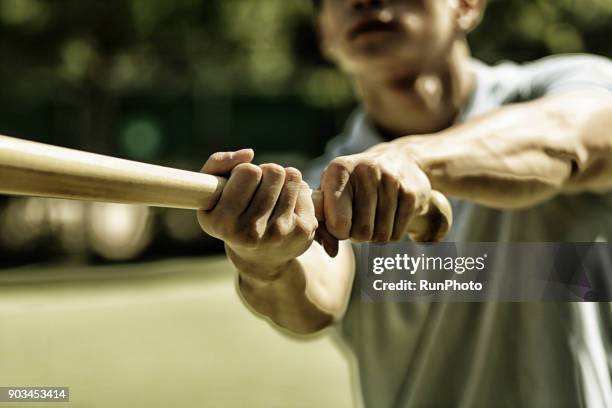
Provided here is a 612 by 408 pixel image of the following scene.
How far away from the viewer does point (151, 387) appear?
5520 millimetres

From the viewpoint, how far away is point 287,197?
61.8 inches

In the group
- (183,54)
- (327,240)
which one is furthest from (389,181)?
(183,54)

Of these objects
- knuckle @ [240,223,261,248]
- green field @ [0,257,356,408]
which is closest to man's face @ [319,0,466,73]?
knuckle @ [240,223,261,248]

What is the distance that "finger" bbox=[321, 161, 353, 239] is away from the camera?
165cm

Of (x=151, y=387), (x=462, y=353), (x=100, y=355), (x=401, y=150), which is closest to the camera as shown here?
(x=401, y=150)

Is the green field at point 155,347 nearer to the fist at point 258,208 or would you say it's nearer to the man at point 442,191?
the man at point 442,191

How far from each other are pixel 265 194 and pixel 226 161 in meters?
0.10

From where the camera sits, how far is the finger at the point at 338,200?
1.65 m

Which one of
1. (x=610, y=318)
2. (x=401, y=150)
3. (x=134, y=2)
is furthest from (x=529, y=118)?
(x=134, y=2)

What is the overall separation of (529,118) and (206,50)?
13.3 metres

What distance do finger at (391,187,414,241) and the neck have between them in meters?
0.87

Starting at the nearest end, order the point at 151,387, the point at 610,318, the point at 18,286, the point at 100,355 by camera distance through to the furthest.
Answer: the point at 610,318
the point at 151,387
the point at 100,355
the point at 18,286

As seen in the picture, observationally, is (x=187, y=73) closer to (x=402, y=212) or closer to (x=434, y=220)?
(x=434, y=220)

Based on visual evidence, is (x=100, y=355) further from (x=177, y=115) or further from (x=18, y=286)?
(x=177, y=115)
